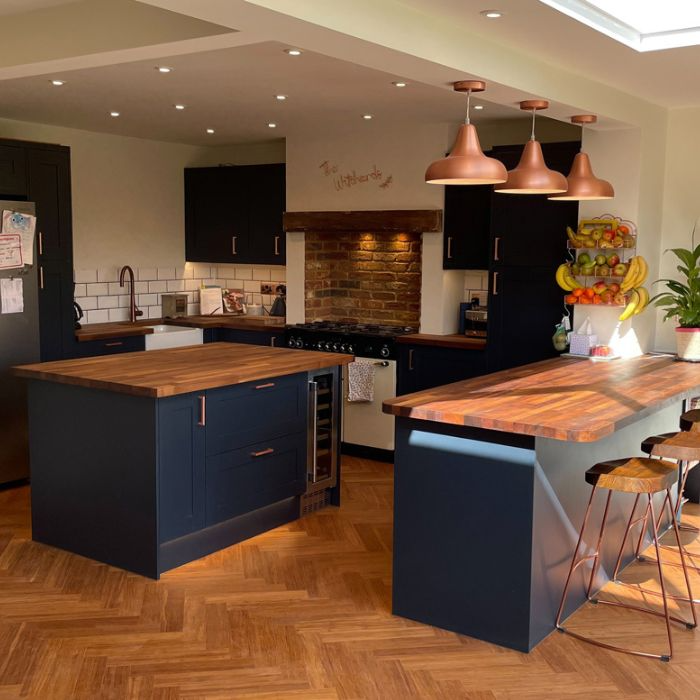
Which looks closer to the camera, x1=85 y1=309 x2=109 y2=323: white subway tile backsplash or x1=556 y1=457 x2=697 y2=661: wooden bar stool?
x1=556 y1=457 x2=697 y2=661: wooden bar stool

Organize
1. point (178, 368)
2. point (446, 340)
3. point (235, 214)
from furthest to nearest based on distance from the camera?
point (235, 214) → point (446, 340) → point (178, 368)

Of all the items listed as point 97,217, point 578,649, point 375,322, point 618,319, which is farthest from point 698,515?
point 97,217

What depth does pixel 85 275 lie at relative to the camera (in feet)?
24.4

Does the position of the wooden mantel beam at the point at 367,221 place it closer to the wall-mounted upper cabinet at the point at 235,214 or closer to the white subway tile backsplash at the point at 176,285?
the wall-mounted upper cabinet at the point at 235,214

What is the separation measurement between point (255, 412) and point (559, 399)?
171 cm

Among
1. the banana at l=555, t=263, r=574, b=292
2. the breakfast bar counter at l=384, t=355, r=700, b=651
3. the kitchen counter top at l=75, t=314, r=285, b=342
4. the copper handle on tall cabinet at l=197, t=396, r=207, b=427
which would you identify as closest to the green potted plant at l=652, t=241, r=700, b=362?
the banana at l=555, t=263, r=574, b=292

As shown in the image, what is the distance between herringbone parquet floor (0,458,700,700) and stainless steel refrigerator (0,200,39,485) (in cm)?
130

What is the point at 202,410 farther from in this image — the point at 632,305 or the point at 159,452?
the point at 632,305

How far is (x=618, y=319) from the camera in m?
5.70

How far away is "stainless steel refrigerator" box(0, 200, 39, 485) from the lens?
5.98 meters

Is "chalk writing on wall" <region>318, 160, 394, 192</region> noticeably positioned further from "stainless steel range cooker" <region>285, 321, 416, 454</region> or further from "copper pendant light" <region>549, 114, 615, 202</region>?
"copper pendant light" <region>549, 114, 615, 202</region>

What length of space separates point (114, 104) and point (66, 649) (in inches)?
143

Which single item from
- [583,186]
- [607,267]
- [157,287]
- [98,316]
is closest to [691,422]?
[583,186]

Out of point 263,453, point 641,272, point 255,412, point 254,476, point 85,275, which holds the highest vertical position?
point 641,272
